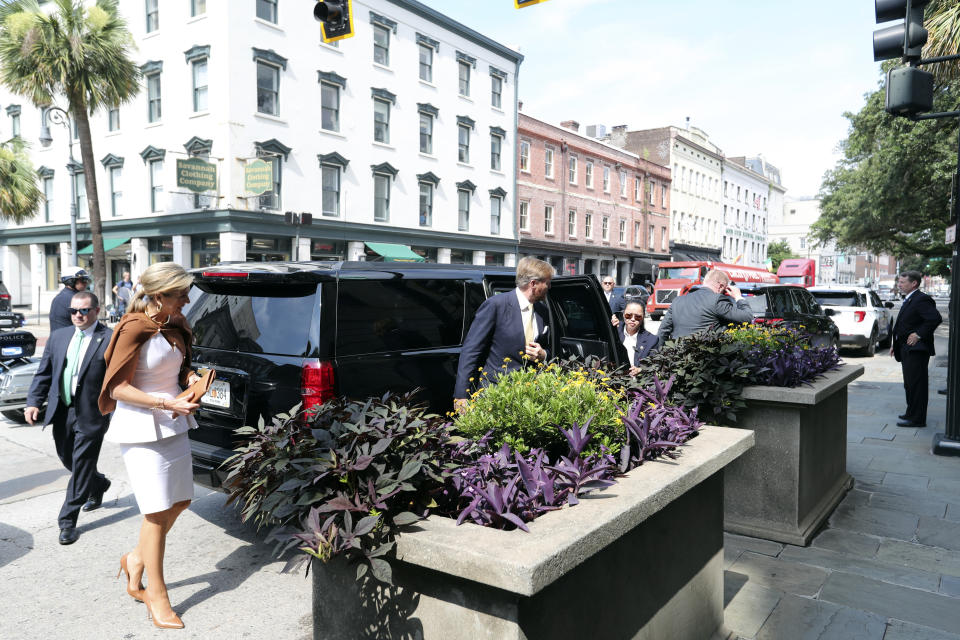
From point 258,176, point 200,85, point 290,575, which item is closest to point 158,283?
point 290,575

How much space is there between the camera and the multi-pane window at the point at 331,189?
A: 26.0 metres

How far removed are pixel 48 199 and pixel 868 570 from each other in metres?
36.1

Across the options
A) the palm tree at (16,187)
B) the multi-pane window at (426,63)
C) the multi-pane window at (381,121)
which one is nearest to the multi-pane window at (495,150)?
the multi-pane window at (426,63)

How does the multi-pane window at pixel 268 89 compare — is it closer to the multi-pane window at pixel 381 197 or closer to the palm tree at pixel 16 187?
the multi-pane window at pixel 381 197

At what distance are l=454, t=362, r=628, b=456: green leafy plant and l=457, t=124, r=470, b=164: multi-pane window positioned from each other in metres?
30.2

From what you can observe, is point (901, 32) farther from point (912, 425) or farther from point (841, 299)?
point (841, 299)

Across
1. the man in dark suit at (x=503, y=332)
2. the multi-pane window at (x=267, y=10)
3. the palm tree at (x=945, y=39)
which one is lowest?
the man in dark suit at (x=503, y=332)

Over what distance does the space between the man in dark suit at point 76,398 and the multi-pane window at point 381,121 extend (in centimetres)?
2395

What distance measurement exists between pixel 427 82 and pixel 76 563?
2840 cm

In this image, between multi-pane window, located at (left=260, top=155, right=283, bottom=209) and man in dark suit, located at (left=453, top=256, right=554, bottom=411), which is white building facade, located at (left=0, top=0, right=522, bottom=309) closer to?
multi-pane window, located at (left=260, top=155, right=283, bottom=209)

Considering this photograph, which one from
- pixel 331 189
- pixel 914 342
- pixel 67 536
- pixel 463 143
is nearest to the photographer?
pixel 67 536

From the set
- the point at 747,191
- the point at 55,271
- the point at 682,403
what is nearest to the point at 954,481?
the point at 682,403

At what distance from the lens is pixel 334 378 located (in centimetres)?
398

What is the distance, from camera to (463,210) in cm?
3262
